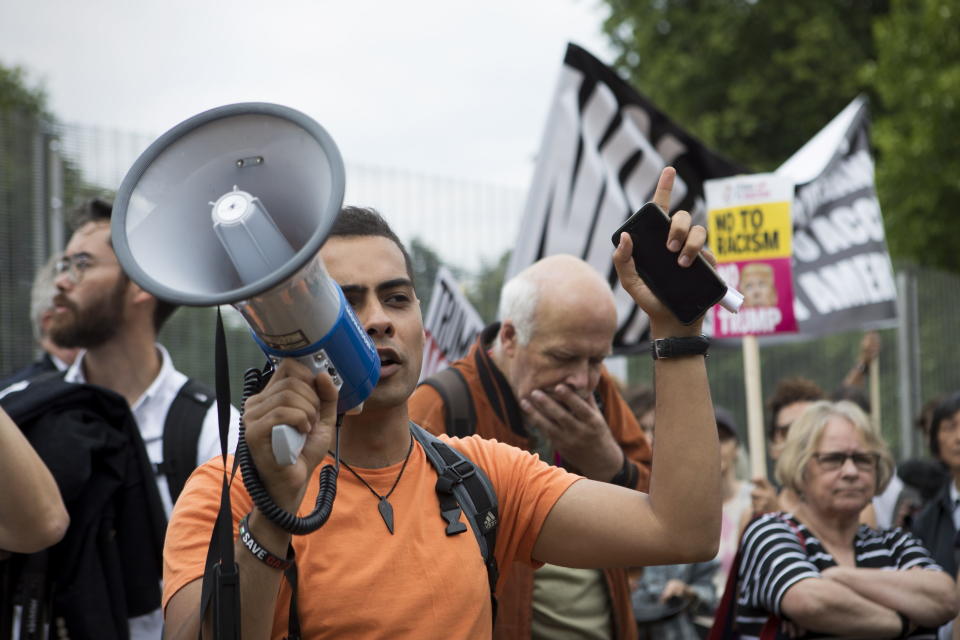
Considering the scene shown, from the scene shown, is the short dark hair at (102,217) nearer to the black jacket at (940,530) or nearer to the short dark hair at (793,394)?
the black jacket at (940,530)

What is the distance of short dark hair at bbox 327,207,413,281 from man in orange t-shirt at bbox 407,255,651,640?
109 cm

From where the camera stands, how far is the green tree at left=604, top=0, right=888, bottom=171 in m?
19.2

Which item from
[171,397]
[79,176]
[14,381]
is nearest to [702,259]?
[171,397]

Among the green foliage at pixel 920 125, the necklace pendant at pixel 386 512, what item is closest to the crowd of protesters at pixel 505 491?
the necklace pendant at pixel 386 512

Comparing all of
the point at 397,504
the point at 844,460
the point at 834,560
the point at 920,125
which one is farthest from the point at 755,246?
the point at 920,125

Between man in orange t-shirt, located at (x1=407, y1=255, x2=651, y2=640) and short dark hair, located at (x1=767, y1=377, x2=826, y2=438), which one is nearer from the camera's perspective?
man in orange t-shirt, located at (x1=407, y1=255, x2=651, y2=640)

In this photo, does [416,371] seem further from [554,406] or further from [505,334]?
[505,334]

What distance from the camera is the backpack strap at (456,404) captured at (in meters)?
3.33

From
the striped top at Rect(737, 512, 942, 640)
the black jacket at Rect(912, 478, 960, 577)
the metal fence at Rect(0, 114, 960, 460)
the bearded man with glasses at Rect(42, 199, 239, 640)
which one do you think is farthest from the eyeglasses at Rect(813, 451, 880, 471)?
the bearded man with glasses at Rect(42, 199, 239, 640)

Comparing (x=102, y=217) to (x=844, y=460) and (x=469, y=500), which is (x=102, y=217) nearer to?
(x=469, y=500)

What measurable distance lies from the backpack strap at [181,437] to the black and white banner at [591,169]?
2.20 metres

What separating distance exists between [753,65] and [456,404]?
59.9ft

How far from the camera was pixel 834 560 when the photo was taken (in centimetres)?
399

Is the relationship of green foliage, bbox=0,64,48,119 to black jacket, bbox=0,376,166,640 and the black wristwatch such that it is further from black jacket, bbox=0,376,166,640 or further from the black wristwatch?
the black wristwatch
